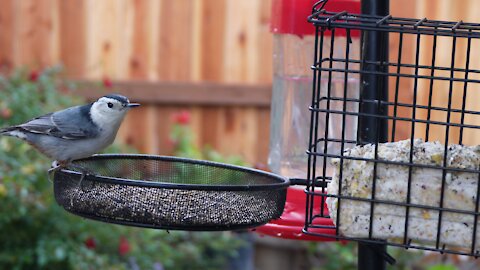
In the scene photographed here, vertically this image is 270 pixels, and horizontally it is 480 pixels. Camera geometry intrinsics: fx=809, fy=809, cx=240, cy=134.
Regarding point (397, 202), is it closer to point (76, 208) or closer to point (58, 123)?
point (76, 208)

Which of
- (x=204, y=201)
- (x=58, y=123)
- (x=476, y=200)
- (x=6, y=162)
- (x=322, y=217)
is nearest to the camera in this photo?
(x=476, y=200)

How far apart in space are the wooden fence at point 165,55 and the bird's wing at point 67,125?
328 cm

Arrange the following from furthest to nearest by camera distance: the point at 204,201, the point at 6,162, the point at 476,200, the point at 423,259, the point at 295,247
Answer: the point at 295,247
the point at 423,259
the point at 6,162
the point at 204,201
the point at 476,200

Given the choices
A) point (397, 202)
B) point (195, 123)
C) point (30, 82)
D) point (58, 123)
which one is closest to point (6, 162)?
point (30, 82)

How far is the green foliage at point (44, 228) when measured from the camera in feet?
16.6

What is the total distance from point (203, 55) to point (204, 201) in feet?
15.9

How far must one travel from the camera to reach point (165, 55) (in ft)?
23.5

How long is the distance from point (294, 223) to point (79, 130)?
3.80ft

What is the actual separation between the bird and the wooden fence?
10.9ft

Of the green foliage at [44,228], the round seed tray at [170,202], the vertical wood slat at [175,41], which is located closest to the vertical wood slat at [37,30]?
the vertical wood slat at [175,41]

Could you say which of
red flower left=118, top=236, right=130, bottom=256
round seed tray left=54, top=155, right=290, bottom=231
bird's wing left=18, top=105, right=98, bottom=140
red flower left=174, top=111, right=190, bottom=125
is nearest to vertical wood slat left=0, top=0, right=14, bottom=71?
red flower left=174, top=111, right=190, bottom=125

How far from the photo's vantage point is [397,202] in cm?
226

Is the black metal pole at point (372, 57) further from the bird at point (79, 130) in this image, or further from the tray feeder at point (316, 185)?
the bird at point (79, 130)

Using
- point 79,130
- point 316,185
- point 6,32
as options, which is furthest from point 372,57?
point 6,32
